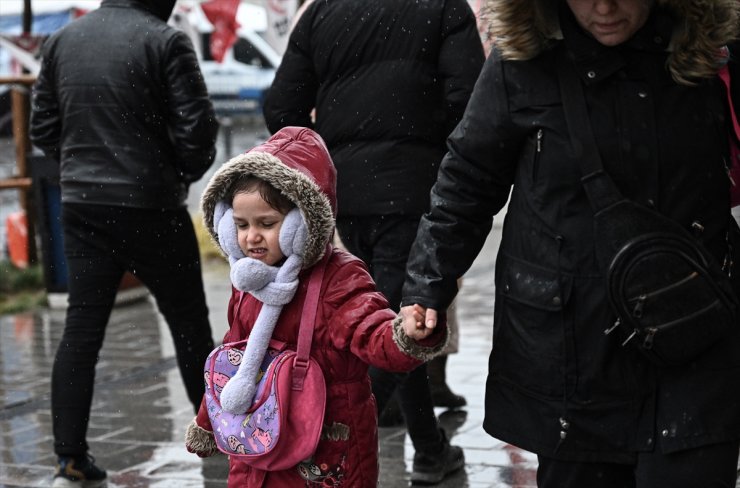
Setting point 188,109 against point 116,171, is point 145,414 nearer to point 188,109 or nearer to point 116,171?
point 116,171

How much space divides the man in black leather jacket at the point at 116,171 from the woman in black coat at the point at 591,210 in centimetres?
247

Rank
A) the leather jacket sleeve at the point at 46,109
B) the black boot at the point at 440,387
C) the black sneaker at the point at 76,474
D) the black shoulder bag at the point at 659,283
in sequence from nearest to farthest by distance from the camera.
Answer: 1. the black shoulder bag at the point at 659,283
2. the black sneaker at the point at 76,474
3. the leather jacket sleeve at the point at 46,109
4. the black boot at the point at 440,387

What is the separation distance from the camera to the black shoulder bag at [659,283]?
10.3ft

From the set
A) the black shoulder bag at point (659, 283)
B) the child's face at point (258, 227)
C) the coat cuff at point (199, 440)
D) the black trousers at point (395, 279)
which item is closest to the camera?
the black shoulder bag at point (659, 283)

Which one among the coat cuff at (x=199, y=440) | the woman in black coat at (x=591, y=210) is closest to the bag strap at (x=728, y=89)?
the woman in black coat at (x=591, y=210)

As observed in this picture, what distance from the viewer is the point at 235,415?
378 cm

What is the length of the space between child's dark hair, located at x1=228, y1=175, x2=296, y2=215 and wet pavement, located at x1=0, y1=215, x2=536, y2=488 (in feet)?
6.29

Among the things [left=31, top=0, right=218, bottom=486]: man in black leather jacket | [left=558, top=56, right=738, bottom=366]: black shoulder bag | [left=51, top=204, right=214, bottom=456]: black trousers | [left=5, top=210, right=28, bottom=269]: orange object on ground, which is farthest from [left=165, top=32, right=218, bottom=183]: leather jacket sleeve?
[left=5, top=210, right=28, bottom=269]: orange object on ground

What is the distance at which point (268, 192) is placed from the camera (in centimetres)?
381

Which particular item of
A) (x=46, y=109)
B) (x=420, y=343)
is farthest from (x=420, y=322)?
(x=46, y=109)

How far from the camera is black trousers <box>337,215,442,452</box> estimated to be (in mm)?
5281

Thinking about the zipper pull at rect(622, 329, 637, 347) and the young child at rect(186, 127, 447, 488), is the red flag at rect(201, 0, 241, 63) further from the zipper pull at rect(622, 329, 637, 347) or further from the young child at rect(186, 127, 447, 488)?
the zipper pull at rect(622, 329, 637, 347)

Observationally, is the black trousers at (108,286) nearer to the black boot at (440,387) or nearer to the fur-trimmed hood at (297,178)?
the black boot at (440,387)

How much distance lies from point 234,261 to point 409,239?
Result: 1582mm
